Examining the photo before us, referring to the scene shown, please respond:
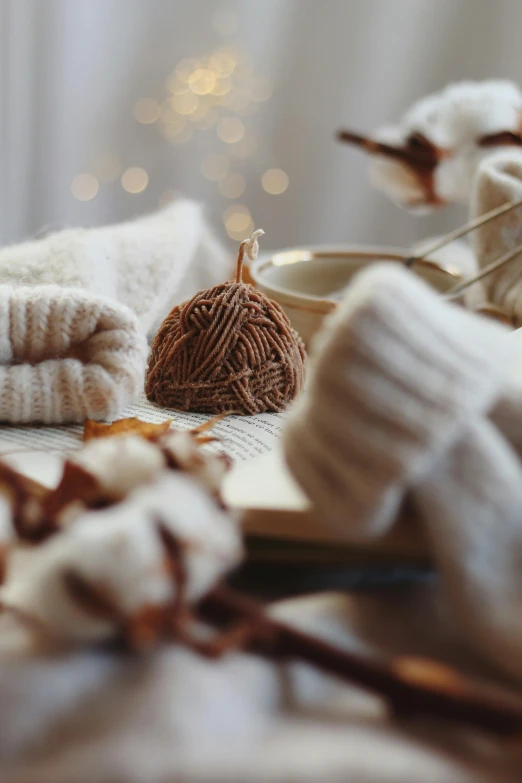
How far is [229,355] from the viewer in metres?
0.46

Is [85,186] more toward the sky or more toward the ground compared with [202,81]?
more toward the ground

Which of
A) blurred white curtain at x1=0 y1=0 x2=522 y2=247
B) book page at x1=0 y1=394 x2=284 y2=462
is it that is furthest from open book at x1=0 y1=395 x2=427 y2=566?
blurred white curtain at x1=0 y1=0 x2=522 y2=247

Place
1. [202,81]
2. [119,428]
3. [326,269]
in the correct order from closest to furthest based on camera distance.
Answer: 1. [119,428]
2. [326,269]
3. [202,81]

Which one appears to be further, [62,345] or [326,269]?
[326,269]

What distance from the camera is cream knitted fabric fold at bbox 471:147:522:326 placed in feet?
1.94

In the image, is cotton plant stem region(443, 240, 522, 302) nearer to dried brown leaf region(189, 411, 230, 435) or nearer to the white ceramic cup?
the white ceramic cup

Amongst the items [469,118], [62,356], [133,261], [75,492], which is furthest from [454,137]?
[75,492]

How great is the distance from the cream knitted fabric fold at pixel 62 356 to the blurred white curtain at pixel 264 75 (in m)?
0.87

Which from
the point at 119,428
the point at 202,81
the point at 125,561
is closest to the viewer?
the point at 125,561

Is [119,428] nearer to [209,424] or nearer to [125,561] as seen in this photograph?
[209,424]

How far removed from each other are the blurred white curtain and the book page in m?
0.86

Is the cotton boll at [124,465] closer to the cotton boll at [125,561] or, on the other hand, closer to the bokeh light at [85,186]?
the cotton boll at [125,561]

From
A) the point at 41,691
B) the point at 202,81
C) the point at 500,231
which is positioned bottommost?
the point at 41,691

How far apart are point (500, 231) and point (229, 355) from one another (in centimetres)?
26
